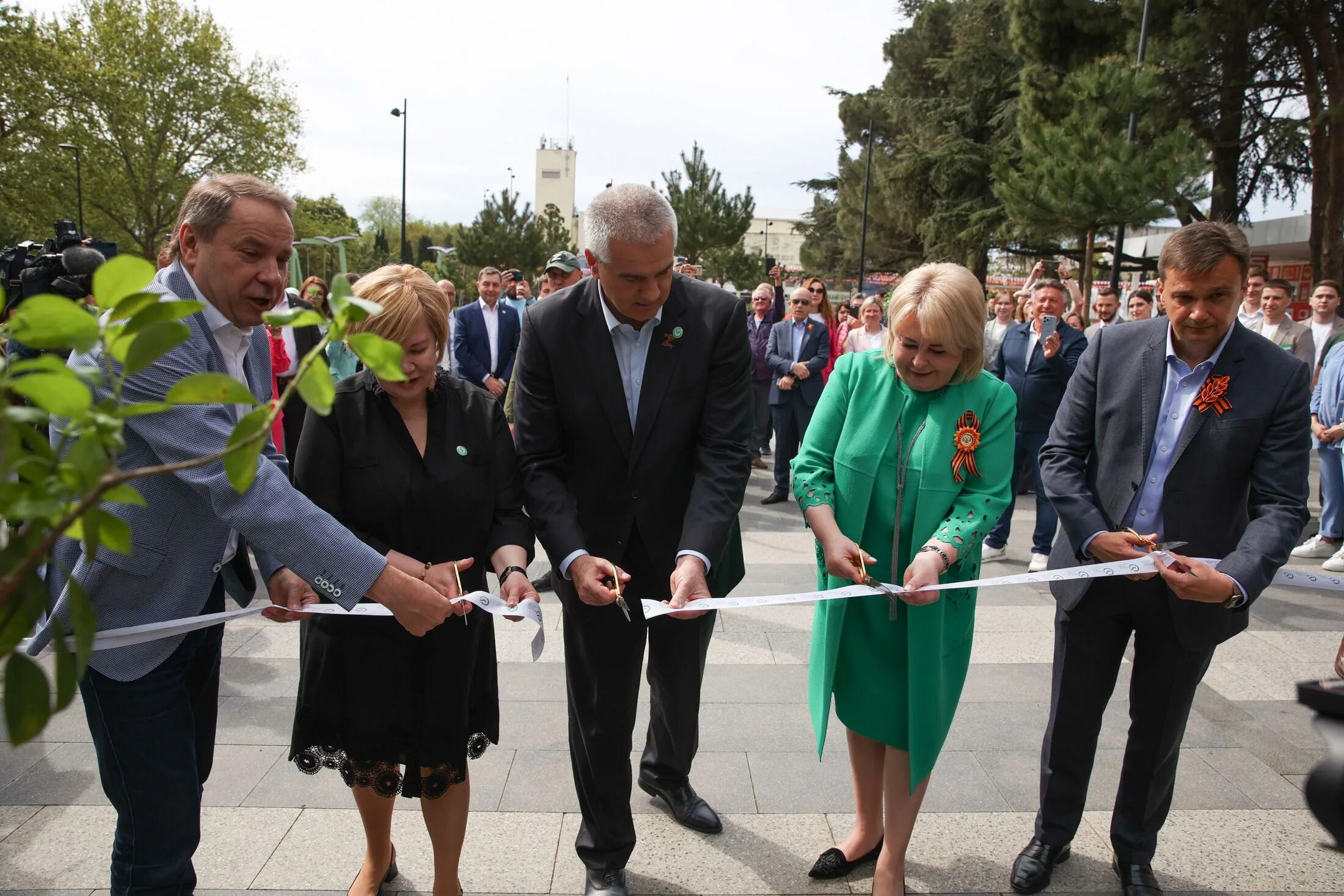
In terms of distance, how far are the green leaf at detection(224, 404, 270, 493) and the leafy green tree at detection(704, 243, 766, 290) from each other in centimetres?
3965

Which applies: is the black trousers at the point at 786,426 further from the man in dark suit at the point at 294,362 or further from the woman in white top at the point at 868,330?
the man in dark suit at the point at 294,362

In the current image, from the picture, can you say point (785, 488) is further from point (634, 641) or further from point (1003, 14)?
point (1003, 14)

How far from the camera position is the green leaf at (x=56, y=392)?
0.87m

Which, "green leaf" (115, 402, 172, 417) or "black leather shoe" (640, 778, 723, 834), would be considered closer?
"green leaf" (115, 402, 172, 417)

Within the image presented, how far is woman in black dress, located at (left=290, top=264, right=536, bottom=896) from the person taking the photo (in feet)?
8.51

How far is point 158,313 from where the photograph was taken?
936mm

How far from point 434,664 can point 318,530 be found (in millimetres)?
685

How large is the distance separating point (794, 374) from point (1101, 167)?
9.75m

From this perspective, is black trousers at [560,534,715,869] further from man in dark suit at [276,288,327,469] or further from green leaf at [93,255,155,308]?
man in dark suit at [276,288,327,469]

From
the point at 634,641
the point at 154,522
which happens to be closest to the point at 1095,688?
the point at 634,641

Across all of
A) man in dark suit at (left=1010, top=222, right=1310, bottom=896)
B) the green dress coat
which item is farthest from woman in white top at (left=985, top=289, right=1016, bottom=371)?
the green dress coat

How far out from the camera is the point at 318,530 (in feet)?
7.09

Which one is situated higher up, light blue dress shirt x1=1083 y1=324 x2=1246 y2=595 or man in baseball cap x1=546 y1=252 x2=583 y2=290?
man in baseball cap x1=546 y1=252 x2=583 y2=290

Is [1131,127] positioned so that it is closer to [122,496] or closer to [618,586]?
[618,586]
